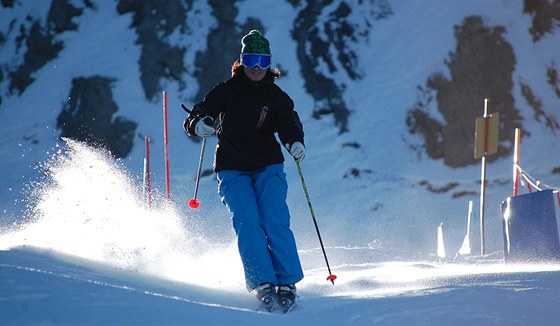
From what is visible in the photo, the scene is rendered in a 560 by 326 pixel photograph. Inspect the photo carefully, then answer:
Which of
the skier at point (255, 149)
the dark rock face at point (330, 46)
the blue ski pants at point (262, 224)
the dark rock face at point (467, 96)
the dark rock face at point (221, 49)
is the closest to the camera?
the blue ski pants at point (262, 224)

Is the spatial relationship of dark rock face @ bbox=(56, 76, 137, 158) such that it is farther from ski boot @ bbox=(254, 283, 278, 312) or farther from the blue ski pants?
ski boot @ bbox=(254, 283, 278, 312)

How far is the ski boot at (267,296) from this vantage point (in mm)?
4480

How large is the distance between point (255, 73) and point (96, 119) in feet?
42.1

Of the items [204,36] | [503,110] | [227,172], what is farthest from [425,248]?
[204,36]

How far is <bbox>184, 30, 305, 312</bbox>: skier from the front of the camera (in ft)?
16.3

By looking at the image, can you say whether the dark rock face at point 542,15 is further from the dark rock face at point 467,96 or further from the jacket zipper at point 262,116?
the jacket zipper at point 262,116

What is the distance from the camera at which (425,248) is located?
37.0 feet

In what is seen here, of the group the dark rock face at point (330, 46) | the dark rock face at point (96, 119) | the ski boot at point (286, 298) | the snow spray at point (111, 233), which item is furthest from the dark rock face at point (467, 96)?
the ski boot at point (286, 298)

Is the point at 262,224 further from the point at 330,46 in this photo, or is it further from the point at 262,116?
the point at 330,46

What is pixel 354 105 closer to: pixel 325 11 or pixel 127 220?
pixel 325 11

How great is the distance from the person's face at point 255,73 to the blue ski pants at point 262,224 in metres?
0.64

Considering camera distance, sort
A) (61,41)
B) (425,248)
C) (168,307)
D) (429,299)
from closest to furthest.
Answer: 1. (168,307)
2. (429,299)
3. (425,248)
4. (61,41)

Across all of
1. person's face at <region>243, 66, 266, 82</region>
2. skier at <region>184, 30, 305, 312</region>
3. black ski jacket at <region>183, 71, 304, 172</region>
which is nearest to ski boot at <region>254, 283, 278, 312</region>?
skier at <region>184, 30, 305, 312</region>

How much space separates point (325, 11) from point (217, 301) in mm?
14775
